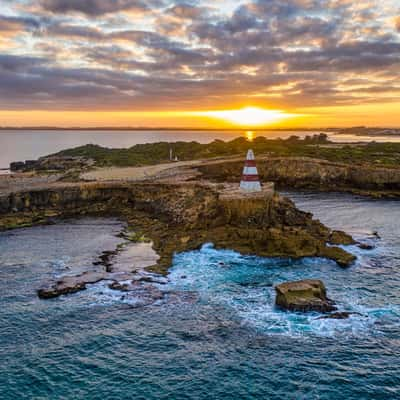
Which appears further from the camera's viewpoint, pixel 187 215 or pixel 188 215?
pixel 187 215

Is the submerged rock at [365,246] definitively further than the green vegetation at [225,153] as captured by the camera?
No

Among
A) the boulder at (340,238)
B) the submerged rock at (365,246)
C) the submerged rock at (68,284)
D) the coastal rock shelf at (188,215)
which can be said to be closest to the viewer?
the submerged rock at (68,284)

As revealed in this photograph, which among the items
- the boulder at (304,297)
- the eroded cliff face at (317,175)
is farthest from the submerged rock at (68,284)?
the eroded cliff face at (317,175)

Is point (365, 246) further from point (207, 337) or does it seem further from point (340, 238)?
point (207, 337)

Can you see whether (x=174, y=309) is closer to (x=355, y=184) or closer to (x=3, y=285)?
(x=3, y=285)

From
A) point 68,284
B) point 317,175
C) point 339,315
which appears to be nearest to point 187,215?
point 68,284

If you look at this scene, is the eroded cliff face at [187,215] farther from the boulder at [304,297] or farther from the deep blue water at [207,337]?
the boulder at [304,297]
